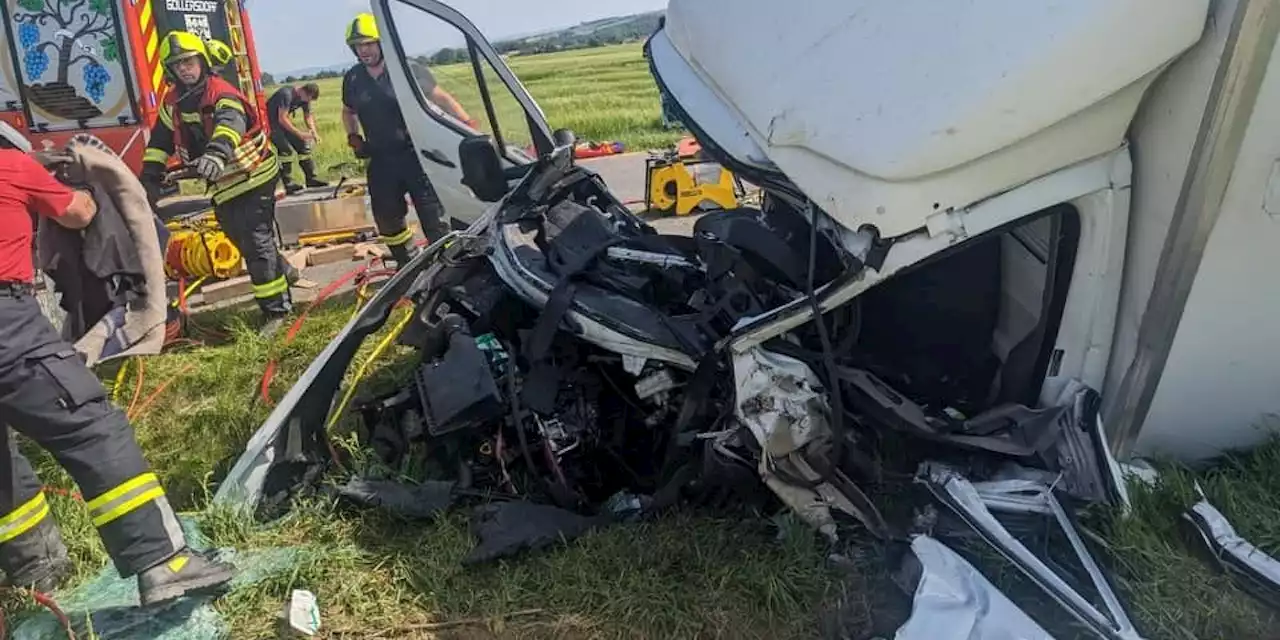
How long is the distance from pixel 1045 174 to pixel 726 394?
1053mm

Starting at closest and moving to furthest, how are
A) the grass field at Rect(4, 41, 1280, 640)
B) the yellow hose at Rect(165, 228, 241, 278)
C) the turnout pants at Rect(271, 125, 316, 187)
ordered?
the grass field at Rect(4, 41, 1280, 640), the yellow hose at Rect(165, 228, 241, 278), the turnout pants at Rect(271, 125, 316, 187)

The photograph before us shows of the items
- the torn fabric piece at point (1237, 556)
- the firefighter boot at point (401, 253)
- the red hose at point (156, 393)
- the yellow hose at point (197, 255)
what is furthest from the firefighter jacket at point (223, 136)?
the torn fabric piece at point (1237, 556)

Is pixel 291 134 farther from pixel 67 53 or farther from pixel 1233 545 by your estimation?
pixel 1233 545

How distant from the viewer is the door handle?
469 centimetres

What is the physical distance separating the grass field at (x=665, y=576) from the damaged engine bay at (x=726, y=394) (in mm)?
85

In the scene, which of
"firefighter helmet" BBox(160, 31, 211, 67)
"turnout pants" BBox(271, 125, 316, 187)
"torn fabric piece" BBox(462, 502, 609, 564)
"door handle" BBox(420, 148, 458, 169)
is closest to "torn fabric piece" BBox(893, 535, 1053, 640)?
"torn fabric piece" BBox(462, 502, 609, 564)

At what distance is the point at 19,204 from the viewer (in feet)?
10.1

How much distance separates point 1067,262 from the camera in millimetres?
2502

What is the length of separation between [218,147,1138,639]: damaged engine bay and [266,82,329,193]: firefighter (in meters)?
8.06

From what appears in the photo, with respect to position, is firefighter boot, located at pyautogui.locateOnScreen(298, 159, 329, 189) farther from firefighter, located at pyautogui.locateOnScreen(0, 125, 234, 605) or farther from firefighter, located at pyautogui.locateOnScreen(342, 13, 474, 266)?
firefighter, located at pyautogui.locateOnScreen(0, 125, 234, 605)

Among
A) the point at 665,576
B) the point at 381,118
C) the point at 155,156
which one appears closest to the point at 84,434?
the point at 665,576

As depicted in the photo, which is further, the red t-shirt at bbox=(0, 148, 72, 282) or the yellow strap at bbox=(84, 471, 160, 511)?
the red t-shirt at bbox=(0, 148, 72, 282)

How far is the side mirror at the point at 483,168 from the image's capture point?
402cm

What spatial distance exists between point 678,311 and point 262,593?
159 cm
